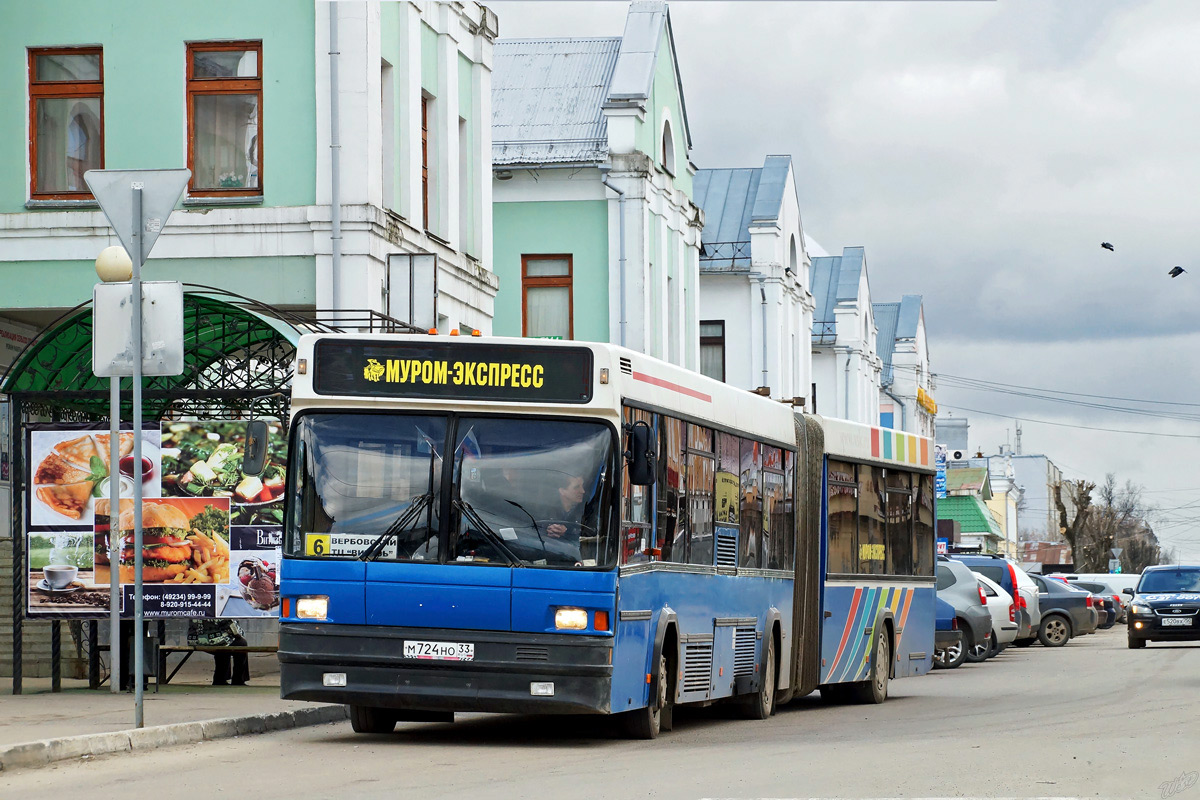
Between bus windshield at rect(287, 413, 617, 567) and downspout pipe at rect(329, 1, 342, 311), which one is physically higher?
downspout pipe at rect(329, 1, 342, 311)

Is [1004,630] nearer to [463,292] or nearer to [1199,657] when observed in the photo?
[1199,657]

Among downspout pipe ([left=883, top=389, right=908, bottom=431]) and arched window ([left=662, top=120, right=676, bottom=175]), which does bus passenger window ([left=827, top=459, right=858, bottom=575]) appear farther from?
downspout pipe ([left=883, top=389, right=908, bottom=431])

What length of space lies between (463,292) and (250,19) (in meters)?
5.67

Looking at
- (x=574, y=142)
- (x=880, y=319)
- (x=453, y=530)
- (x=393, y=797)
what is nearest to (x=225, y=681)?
(x=453, y=530)

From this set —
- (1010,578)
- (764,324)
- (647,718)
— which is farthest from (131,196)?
→ (764,324)

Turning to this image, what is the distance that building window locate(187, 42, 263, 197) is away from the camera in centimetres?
2378

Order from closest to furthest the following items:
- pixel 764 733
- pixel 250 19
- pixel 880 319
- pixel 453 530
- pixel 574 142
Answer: pixel 453 530
pixel 764 733
pixel 250 19
pixel 574 142
pixel 880 319

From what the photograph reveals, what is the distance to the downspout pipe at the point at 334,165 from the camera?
23109 millimetres

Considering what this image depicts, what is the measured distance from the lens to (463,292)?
90.8 feet

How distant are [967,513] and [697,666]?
82.7 metres

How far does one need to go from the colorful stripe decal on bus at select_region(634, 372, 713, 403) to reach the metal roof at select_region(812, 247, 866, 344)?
49681mm

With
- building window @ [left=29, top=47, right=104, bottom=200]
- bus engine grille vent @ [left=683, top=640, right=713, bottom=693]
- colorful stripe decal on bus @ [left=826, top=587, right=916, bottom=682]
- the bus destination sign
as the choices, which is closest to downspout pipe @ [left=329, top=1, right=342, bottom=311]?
building window @ [left=29, top=47, right=104, bottom=200]

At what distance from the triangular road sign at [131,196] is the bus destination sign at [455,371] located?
4.84 ft

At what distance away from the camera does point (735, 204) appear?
53594 millimetres
